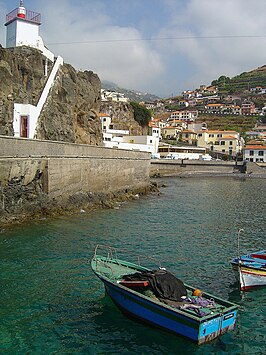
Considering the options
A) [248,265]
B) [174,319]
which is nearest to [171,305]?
[174,319]

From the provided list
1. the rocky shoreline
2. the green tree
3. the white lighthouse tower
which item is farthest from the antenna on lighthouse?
the green tree

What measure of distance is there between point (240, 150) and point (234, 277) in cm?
9599

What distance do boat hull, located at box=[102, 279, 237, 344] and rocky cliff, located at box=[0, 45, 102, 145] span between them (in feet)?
78.2

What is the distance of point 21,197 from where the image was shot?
22.1m

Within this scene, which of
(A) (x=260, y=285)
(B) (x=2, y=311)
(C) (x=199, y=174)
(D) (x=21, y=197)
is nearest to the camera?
(B) (x=2, y=311)

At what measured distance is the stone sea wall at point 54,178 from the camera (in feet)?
69.5

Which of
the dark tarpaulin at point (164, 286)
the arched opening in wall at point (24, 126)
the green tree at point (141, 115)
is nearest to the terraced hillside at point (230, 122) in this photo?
the green tree at point (141, 115)

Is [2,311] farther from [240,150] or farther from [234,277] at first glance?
[240,150]

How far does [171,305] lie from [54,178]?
17.2 metres

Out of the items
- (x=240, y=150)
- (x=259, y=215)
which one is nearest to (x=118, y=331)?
(x=259, y=215)

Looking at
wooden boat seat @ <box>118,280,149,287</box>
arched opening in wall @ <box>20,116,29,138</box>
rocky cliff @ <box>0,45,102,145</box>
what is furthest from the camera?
arched opening in wall @ <box>20,116,29,138</box>

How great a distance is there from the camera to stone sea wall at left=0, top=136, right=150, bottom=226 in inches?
834

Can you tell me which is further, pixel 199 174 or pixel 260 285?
pixel 199 174

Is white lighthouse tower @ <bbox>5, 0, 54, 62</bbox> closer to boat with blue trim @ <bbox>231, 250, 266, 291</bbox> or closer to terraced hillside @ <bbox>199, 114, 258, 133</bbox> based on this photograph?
boat with blue trim @ <bbox>231, 250, 266, 291</bbox>
